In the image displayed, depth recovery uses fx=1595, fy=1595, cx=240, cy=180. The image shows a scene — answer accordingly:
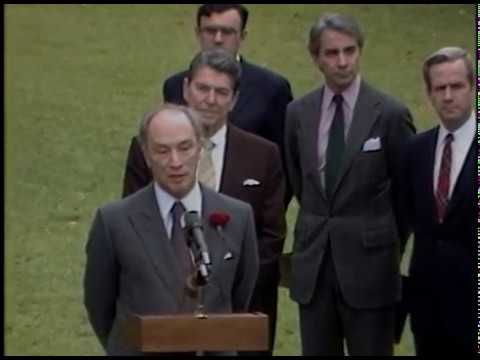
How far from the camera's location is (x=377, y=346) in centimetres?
857

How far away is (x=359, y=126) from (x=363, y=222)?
512 millimetres

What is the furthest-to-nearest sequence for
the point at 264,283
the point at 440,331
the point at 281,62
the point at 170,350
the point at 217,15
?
the point at 281,62, the point at 217,15, the point at 264,283, the point at 440,331, the point at 170,350

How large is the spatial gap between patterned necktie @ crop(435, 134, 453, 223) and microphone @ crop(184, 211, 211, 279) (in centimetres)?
179

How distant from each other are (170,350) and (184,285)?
0.49m

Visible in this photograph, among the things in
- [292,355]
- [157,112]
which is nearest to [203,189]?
[157,112]

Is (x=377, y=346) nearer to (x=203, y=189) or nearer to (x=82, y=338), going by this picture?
(x=203, y=189)

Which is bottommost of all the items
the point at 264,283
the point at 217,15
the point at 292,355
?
the point at 292,355

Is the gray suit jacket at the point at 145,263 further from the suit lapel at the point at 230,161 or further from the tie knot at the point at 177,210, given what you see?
the suit lapel at the point at 230,161

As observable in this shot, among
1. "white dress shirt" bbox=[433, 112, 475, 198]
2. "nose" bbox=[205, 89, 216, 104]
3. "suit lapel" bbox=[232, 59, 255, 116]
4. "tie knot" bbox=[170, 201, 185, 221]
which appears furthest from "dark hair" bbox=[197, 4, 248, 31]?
"tie knot" bbox=[170, 201, 185, 221]

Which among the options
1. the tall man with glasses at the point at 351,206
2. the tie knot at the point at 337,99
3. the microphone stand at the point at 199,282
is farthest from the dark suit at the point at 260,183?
the microphone stand at the point at 199,282

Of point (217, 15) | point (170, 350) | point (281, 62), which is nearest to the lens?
point (170, 350)

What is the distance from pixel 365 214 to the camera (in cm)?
851

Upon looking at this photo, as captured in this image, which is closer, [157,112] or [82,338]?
[157,112]

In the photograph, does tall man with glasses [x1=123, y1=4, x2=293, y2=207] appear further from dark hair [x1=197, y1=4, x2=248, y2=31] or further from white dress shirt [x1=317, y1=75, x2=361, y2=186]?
white dress shirt [x1=317, y1=75, x2=361, y2=186]
